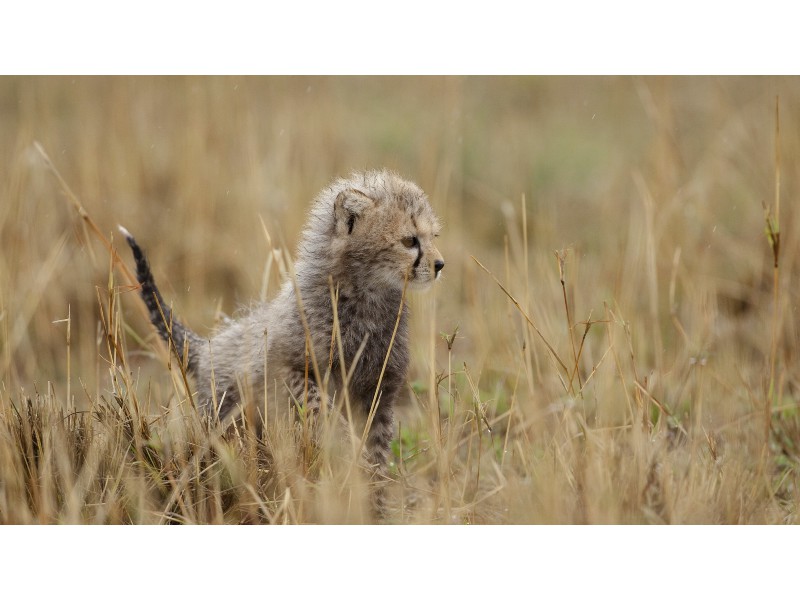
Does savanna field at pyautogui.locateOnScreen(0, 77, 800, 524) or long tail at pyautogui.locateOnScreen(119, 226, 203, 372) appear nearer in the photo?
savanna field at pyautogui.locateOnScreen(0, 77, 800, 524)

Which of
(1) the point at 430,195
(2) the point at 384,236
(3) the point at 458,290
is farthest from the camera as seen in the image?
(3) the point at 458,290

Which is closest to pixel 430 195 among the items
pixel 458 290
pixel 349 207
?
pixel 458 290

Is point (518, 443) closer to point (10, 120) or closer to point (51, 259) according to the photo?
point (51, 259)

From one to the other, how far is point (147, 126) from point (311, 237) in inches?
83.5

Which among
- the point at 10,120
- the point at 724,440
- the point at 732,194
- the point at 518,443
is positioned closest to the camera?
the point at 518,443

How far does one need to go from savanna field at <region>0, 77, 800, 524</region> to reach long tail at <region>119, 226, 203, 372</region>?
13 centimetres

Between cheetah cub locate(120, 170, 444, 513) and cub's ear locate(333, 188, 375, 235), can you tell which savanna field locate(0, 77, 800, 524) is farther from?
cub's ear locate(333, 188, 375, 235)

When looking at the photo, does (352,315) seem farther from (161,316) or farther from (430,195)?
(430,195)

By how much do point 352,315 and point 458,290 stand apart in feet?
6.62

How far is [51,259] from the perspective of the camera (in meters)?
4.79

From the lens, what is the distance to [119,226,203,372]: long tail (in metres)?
3.89

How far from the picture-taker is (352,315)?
147 inches

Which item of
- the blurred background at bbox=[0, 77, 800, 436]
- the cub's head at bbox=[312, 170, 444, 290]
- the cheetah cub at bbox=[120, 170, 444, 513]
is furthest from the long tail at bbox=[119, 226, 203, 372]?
the cub's head at bbox=[312, 170, 444, 290]

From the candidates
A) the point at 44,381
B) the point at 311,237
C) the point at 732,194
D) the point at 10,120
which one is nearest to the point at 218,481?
the point at 311,237
